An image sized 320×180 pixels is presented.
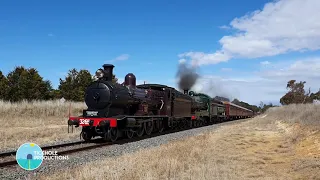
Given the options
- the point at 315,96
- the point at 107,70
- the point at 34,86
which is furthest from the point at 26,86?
the point at 315,96

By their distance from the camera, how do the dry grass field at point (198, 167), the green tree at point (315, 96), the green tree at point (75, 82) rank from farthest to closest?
the green tree at point (315, 96), the green tree at point (75, 82), the dry grass field at point (198, 167)

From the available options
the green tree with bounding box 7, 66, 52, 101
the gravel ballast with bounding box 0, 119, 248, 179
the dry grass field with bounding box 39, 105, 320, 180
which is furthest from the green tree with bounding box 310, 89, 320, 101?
the gravel ballast with bounding box 0, 119, 248, 179

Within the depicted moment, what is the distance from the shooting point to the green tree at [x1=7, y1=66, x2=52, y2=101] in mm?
49750

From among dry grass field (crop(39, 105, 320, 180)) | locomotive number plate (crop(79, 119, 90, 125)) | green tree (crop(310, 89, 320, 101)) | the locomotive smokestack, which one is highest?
green tree (crop(310, 89, 320, 101))

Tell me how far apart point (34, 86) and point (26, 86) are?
1.34 m

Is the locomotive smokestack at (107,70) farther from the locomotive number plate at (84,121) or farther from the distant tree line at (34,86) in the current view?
the distant tree line at (34,86)

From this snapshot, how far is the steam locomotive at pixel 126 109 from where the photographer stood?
53.5ft

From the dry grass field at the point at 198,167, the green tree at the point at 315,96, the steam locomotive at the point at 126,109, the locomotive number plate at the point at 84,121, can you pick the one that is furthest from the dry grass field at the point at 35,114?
the green tree at the point at 315,96

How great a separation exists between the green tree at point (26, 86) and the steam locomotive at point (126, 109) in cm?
3174

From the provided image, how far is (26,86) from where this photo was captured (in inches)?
1991

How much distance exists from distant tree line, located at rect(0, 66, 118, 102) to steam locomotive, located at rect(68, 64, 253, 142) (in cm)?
3195

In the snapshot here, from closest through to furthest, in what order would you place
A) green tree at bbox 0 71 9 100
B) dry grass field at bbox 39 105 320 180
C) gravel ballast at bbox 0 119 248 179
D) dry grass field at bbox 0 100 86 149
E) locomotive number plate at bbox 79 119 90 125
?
1. dry grass field at bbox 39 105 320 180
2. gravel ballast at bbox 0 119 248 179
3. locomotive number plate at bbox 79 119 90 125
4. dry grass field at bbox 0 100 86 149
5. green tree at bbox 0 71 9 100

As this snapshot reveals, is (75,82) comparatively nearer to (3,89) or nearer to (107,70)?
(3,89)

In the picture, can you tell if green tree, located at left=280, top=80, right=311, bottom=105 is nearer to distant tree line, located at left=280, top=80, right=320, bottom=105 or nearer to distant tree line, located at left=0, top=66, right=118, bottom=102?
distant tree line, located at left=280, top=80, right=320, bottom=105
